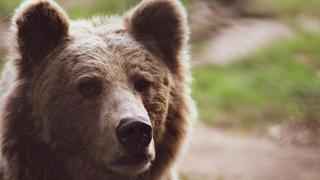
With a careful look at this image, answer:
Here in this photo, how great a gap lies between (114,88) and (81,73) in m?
0.25

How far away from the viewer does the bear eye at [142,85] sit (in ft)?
15.8

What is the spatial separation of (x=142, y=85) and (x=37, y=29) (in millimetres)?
749

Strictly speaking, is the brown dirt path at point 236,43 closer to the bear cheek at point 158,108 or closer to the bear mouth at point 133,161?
the bear cheek at point 158,108

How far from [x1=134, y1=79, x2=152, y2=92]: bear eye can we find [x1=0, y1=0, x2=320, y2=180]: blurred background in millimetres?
885

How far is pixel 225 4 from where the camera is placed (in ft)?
18.3

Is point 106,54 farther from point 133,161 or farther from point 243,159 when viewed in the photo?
point 243,159

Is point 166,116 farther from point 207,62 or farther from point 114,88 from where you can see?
point 207,62

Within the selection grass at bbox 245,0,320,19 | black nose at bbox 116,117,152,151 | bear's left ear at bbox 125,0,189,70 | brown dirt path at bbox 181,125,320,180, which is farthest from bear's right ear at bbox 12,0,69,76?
grass at bbox 245,0,320,19

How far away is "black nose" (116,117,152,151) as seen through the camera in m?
4.29

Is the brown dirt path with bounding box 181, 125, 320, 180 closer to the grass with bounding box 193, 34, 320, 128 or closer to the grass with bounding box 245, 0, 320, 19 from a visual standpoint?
the grass with bounding box 193, 34, 320, 128

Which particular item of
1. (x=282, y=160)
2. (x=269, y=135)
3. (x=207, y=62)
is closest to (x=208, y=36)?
(x=207, y=62)

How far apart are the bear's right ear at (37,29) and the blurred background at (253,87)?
1120 millimetres

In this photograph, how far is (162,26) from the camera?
5250 millimetres

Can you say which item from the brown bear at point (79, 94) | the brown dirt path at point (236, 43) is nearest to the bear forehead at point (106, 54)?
the brown bear at point (79, 94)
